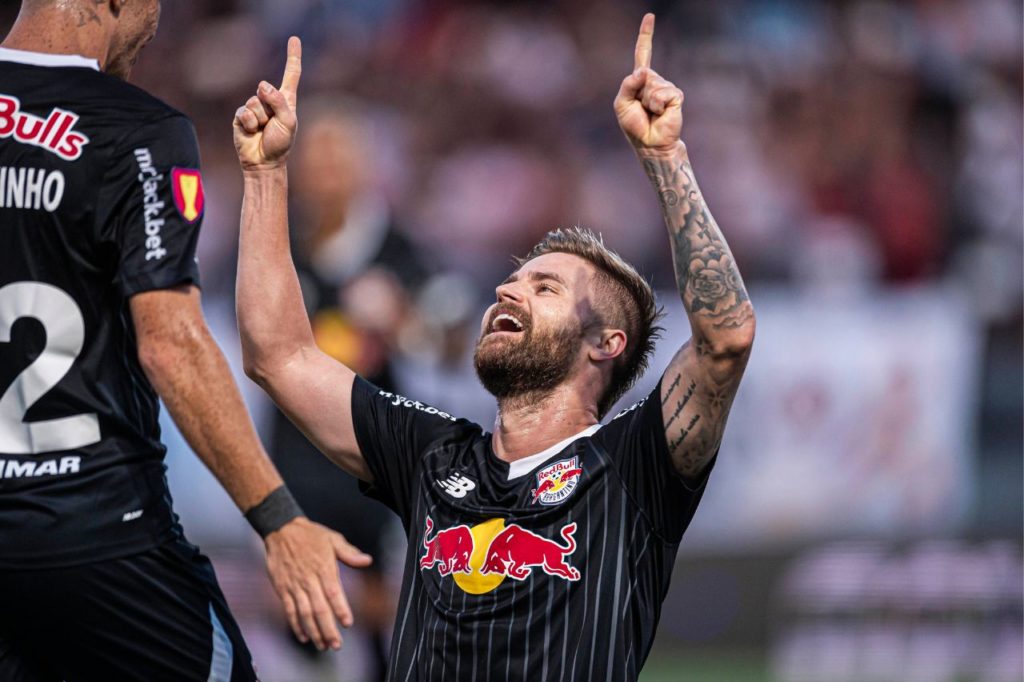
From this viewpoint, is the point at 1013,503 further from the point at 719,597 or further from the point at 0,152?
the point at 0,152

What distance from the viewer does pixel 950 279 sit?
10055 millimetres

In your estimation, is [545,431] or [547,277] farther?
[547,277]

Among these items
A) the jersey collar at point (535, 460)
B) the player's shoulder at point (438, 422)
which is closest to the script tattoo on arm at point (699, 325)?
the jersey collar at point (535, 460)

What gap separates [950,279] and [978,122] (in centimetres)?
274

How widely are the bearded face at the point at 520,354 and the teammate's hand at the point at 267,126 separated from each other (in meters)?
0.76

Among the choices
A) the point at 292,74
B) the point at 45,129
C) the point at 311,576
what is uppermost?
the point at 292,74

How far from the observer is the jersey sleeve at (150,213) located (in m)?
3.55

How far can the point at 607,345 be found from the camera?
4164mm

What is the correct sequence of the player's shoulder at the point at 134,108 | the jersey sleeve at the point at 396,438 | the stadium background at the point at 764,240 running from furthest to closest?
the stadium background at the point at 764,240
the jersey sleeve at the point at 396,438
the player's shoulder at the point at 134,108

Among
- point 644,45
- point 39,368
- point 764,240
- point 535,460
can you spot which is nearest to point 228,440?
point 39,368

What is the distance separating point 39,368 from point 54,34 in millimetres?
861

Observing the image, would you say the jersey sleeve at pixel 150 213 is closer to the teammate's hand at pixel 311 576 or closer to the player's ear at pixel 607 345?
the teammate's hand at pixel 311 576

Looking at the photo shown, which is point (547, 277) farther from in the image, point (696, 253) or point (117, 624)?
point (117, 624)

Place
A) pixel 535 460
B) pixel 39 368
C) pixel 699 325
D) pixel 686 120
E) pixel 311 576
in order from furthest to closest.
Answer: pixel 686 120 < pixel 535 460 < pixel 699 325 < pixel 39 368 < pixel 311 576
